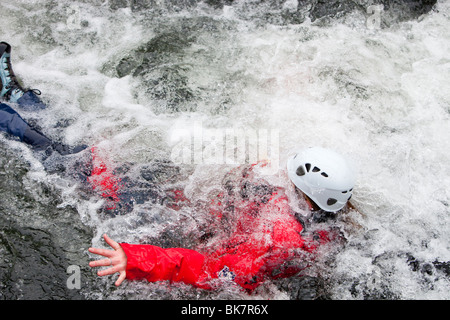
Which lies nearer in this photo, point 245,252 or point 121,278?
point 121,278

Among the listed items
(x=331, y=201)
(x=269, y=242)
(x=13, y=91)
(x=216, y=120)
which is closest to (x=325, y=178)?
(x=331, y=201)

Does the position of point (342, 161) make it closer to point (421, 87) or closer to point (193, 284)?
point (193, 284)

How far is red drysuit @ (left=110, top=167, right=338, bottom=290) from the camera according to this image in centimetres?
308

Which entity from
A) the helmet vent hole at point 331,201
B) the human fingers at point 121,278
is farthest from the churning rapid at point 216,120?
the human fingers at point 121,278

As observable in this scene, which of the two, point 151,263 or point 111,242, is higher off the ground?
point 111,242

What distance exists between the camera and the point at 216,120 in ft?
16.3

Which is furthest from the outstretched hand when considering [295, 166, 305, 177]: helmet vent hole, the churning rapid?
[295, 166, 305, 177]: helmet vent hole

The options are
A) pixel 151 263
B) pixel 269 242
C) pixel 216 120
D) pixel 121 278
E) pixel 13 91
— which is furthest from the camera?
pixel 216 120

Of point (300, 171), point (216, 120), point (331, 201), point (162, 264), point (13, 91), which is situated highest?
point (300, 171)

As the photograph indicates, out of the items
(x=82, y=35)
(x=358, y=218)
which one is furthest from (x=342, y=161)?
(x=82, y=35)

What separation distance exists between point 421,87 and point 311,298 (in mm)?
3732

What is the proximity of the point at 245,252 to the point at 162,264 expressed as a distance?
0.78m

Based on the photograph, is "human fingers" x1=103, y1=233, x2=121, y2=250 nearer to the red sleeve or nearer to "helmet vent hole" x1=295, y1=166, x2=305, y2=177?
the red sleeve

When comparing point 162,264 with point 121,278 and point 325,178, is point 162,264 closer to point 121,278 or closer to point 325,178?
point 121,278
